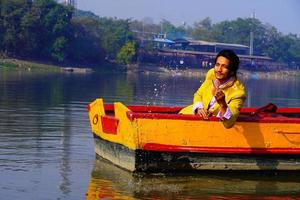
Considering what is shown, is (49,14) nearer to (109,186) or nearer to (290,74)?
(290,74)

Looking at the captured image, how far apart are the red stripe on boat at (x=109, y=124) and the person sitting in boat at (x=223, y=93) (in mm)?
1170

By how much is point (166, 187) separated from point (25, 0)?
291 feet

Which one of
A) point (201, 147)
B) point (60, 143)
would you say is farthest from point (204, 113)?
point (60, 143)

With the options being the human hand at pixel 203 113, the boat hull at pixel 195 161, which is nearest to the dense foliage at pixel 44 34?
the boat hull at pixel 195 161

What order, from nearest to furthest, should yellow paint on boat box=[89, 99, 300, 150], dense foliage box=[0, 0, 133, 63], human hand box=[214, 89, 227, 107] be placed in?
1. human hand box=[214, 89, 227, 107]
2. yellow paint on boat box=[89, 99, 300, 150]
3. dense foliage box=[0, 0, 133, 63]

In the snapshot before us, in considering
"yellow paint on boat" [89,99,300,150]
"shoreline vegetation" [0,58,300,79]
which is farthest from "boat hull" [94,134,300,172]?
"shoreline vegetation" [0,58,300,79]

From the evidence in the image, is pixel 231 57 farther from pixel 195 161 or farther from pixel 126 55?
pixel 126 55

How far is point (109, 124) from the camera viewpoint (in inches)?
412

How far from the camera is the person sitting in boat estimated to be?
906 cm

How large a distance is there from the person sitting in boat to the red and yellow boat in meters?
0.27

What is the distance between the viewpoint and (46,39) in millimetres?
95750

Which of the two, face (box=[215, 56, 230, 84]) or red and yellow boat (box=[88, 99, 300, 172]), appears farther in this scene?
red and yellow boat (box=[88, 99, 300, 172])

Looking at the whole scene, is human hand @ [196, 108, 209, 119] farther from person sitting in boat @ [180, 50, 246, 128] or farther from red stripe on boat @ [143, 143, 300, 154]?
red stripe on boat @ [143, 143, 300, 154]

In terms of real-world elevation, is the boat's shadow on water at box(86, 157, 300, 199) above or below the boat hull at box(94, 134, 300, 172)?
below
